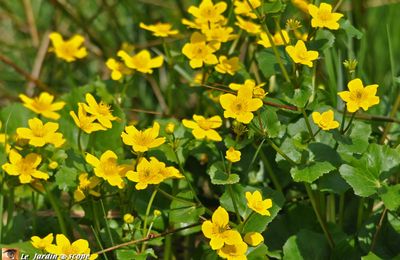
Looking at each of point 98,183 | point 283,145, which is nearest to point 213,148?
point 283,145

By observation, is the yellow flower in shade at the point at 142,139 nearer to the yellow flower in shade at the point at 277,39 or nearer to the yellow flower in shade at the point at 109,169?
the yellow flower in shade at the point at 109,169

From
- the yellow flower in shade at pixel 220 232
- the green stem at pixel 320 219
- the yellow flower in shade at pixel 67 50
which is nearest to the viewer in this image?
the yellow flower in shade at pixel 220 232

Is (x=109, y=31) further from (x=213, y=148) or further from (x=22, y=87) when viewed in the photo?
(x=213, y=148)

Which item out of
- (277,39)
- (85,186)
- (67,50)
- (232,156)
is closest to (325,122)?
(232,156)

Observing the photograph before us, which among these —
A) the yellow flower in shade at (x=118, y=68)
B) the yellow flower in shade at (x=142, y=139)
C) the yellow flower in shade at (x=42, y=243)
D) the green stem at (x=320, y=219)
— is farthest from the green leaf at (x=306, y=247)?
the yellow flower in shade at (x=118, y=68)

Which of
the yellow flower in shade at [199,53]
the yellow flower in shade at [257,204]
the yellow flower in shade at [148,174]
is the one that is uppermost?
the yellow flower in shade at [199,53]

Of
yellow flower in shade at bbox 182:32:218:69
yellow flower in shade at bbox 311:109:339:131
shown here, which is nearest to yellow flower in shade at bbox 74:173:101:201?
yellow flower in shade at bbox 182:32:218:69
